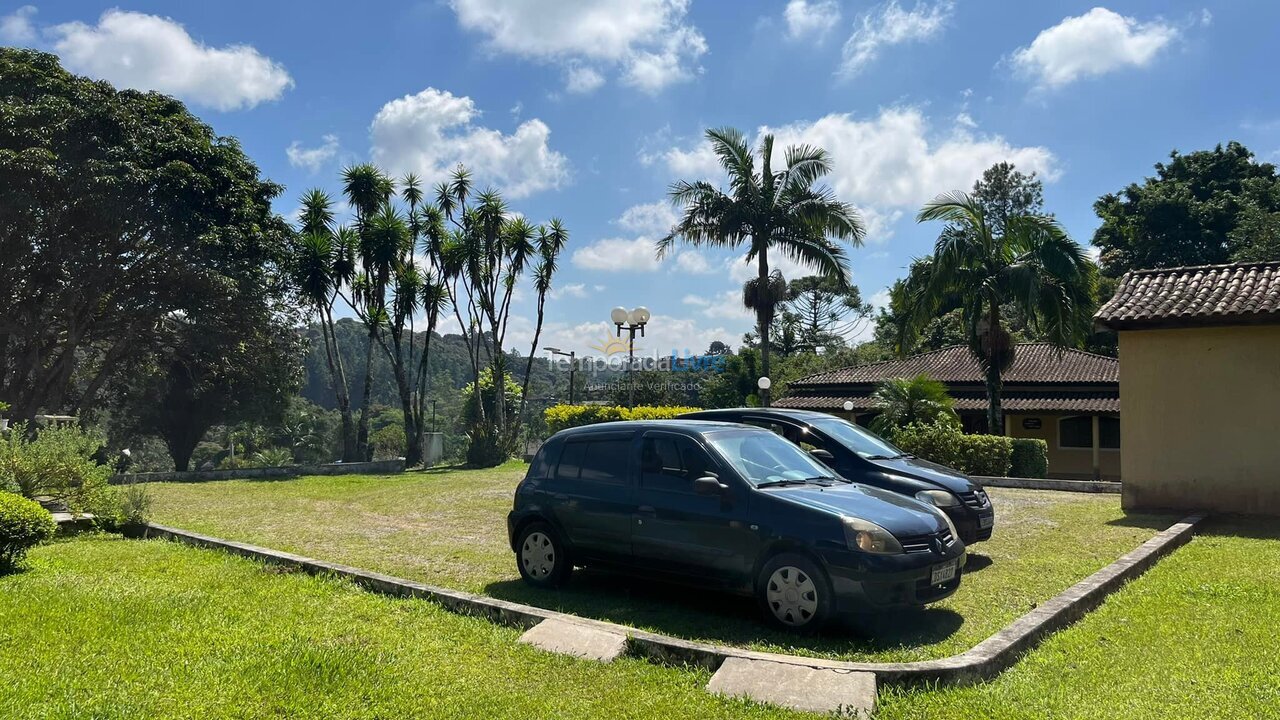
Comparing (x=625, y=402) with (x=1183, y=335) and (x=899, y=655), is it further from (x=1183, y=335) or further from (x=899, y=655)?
(x=899, y=655)

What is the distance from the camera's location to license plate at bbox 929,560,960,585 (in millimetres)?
5652

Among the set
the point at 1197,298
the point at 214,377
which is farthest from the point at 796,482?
the point at 214,377

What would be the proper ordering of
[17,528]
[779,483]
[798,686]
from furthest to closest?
[17,528]
[779,483]
[798,686]

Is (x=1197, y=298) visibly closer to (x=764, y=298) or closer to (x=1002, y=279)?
(x=1002, y=279)

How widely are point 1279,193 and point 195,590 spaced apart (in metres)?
44.7

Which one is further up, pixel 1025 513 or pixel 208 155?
pixel 208 155

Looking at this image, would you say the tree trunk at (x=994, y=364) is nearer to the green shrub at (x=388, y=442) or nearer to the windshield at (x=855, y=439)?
the windshield at (x=855, y=439)

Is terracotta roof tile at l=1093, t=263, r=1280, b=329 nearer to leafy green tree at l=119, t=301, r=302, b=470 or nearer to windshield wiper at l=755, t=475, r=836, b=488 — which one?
windshield wiper at l=755, t=475, r=836, b=488

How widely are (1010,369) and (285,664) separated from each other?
2811 centimetres

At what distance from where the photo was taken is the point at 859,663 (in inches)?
186

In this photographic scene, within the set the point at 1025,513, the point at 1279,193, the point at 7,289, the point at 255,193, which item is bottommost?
the point at 1025,513

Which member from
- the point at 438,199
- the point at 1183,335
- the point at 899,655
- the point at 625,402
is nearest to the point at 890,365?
the point at 625,402

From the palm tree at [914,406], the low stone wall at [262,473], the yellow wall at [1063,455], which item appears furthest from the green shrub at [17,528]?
Answer: the yellow wall at [1063,455]

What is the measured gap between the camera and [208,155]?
78.2 ft
